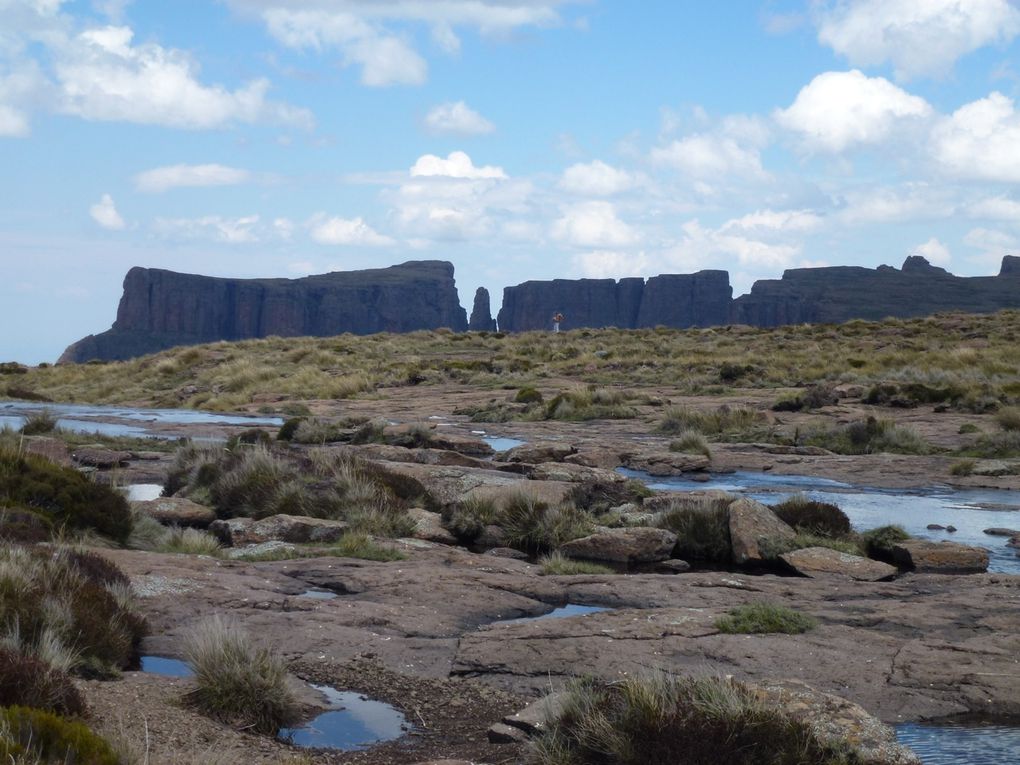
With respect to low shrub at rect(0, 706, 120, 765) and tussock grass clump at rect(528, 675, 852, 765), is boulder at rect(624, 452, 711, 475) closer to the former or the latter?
tussock grass clump at rect(528, 675, 852, 765)

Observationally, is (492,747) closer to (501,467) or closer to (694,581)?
(694,581)

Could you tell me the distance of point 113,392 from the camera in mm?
46875

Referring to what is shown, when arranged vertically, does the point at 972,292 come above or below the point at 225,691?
above

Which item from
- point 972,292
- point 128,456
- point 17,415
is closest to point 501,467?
point 128,456

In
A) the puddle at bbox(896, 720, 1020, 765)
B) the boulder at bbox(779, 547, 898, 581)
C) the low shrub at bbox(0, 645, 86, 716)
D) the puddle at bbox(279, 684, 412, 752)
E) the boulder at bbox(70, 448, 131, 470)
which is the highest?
the low shrub at bbox(0, 645, 86, 716)

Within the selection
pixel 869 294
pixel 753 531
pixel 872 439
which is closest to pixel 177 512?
pixel 753 531

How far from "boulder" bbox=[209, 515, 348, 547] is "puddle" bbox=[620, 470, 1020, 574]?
6454mm

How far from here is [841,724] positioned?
5.48 metres

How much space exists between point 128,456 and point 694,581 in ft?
40.8

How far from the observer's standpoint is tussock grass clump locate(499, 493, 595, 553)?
12.6 metres

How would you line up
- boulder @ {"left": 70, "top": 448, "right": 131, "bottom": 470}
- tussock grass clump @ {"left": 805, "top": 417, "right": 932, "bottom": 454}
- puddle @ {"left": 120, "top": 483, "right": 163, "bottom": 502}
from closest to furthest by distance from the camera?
puddle @ {"left": 120, "top": 483, "right": 163, "bottom": 502} → boulder @ {"left": 70, "top": 448, "right": 131, "bottom": 470} → tussock grass clump @ {"left": 805, "top": 417, "right": 932, "bottom": 454}

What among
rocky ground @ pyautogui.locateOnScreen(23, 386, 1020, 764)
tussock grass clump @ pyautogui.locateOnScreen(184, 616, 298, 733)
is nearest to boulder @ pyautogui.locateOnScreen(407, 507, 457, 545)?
rocky ground @ pyautogui.locateOnScreen(23, 386, 1020, 764)

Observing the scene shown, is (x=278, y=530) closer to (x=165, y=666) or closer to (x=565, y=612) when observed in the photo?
(x=565, y=612)

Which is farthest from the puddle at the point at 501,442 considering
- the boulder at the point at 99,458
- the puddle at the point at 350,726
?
the puddle at the point at 350,726
